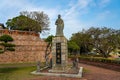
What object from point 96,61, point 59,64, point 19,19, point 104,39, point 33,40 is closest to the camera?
point 59,64

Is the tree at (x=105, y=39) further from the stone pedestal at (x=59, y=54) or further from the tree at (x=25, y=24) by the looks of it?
the stone pedestal at (x=59, y=54)

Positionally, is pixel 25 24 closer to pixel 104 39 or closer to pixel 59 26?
pixel 104 39

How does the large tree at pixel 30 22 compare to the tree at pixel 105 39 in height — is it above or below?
above

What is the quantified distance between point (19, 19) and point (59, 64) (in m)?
34.9

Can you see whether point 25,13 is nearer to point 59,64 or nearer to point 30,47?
point 30,47

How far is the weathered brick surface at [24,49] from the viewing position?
3209 centimetres

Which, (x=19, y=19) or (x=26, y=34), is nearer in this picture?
(x=26, y=34)

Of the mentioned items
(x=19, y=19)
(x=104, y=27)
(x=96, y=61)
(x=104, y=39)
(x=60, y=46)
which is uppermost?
(x=19, y=19)

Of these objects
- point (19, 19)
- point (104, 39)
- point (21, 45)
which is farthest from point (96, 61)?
point (19, 19)

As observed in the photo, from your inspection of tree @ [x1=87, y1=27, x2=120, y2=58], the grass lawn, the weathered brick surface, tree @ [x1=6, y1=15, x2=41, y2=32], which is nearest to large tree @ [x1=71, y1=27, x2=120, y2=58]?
tree @ [x1=87, y1=27, x2=120, y2=58]

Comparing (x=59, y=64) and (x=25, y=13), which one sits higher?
(x=25, y=13)

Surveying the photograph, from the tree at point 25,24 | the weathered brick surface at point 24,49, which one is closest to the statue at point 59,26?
the weathered brick surface at point 24,49

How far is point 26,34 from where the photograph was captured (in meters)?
36.9

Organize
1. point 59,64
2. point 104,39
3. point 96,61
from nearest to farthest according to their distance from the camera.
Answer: point 59,64 → point 96,61 → point 104,39
